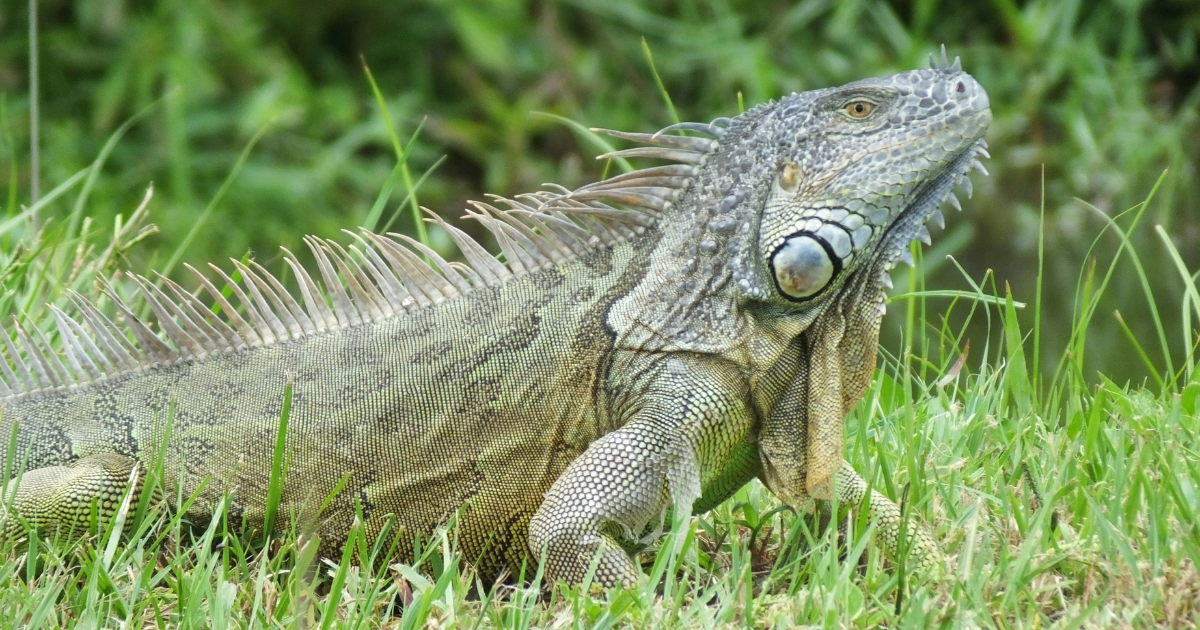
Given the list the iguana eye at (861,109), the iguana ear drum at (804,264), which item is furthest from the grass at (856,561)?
the iguana eye at (861,109)

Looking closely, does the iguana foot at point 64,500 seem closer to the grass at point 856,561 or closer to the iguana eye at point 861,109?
the grass at point 856,561

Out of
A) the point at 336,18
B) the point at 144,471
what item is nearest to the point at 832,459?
the point at 144,471

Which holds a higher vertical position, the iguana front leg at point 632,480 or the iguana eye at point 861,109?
the iguana eye at point 861,109

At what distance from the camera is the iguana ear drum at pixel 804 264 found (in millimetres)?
3908

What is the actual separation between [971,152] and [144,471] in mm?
2560

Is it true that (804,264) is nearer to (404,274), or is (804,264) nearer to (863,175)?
(863,175)

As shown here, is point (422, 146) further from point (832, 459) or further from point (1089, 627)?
point (1089, 627)

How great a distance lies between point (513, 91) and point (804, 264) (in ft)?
31.6

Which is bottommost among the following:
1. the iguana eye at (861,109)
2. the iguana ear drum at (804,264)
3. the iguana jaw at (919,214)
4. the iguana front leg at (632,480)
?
the iguana front leg at (632,480)

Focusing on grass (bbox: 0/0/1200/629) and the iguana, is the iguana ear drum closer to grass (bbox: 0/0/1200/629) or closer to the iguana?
the iguana

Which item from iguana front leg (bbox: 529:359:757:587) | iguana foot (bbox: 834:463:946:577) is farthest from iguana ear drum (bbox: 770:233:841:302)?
iguana foot (bbox: 834:463:946:577)

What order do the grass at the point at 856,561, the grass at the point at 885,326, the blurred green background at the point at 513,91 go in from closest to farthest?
the grass at the point at 856,561 < the grass at the point at 885,326 < the blurred green background at the point at 513,91

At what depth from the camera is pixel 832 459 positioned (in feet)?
13.1

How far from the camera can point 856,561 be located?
3.68m
